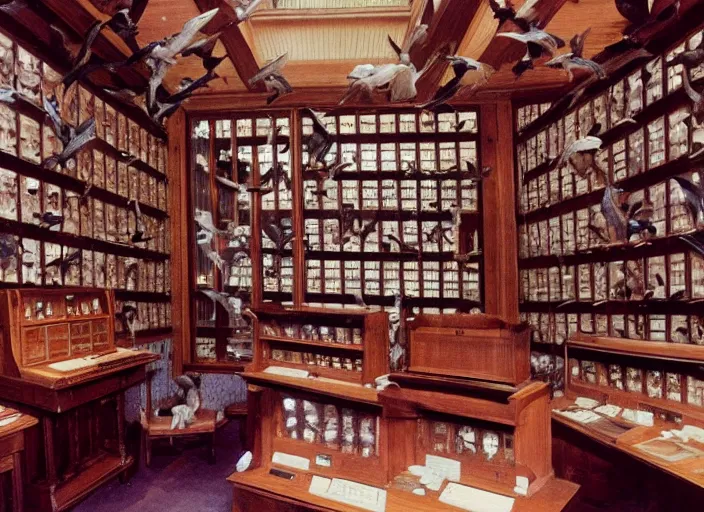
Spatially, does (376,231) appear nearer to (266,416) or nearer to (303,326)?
(303,326)

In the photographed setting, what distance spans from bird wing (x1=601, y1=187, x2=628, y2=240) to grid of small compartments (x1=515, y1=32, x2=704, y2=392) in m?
0.08

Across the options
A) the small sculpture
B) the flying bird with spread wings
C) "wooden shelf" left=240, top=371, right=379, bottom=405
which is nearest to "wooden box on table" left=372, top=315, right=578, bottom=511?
"wooden shelf" left=240, top=371, right=379, bottom=405

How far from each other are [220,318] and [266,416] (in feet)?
7.88

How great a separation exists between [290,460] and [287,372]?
48 cm

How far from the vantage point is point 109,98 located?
432cm

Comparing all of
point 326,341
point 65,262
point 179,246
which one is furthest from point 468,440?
point 179,246

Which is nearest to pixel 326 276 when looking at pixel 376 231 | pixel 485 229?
pixel 376 231

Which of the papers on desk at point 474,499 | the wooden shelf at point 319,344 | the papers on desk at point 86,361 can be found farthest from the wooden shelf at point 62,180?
the papers on desk at point 474,499

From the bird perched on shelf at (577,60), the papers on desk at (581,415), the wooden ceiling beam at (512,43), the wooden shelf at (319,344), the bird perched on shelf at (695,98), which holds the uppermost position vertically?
the wooden ceiling beam at (512,43)

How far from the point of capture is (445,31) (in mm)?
4008

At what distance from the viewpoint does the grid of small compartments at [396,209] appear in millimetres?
5145

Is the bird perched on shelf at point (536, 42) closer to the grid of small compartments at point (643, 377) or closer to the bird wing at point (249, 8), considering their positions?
the bird wing at point (249, 8)

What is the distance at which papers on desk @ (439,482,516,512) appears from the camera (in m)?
2.21

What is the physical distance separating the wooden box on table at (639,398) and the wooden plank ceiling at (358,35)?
208 centimetres
